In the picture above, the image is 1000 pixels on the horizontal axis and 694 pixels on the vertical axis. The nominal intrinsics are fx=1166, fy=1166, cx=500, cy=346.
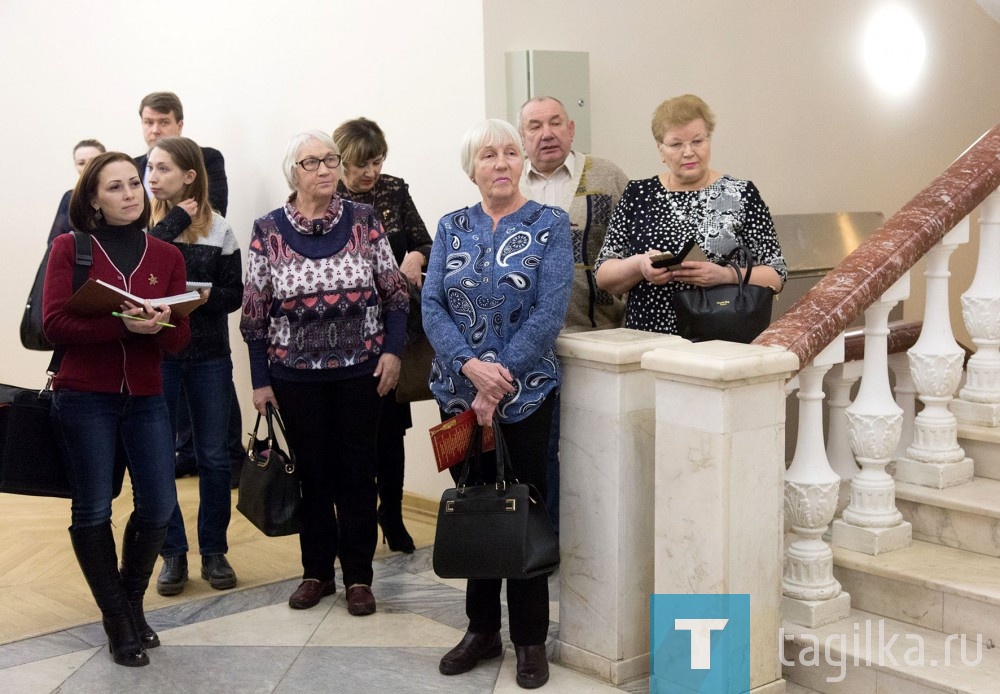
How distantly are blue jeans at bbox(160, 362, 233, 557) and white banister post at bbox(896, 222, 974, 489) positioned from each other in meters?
2.46

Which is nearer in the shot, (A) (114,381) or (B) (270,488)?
(A) (114,381)

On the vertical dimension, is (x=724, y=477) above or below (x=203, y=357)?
below

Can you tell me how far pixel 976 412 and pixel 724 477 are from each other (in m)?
1.33

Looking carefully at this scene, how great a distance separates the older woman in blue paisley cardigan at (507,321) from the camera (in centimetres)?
331

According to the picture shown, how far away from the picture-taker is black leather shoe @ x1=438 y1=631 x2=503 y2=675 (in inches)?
137

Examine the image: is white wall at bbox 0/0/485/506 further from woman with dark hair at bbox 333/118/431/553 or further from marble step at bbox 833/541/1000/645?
marble step at bbox 833/541/1000/645

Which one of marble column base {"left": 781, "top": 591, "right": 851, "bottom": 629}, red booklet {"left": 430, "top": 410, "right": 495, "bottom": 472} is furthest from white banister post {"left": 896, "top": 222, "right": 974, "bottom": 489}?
red booklet {"left": 430, "top": 410, "right": 495, "bottom": 472}

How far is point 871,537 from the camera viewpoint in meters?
3.51

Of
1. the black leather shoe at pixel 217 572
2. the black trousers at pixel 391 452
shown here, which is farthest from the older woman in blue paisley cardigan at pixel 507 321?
the black leather shoe at pixel 217 572

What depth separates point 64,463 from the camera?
142 inches

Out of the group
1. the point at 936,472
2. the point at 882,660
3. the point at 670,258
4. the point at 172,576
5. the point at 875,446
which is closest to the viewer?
the point at 882,660

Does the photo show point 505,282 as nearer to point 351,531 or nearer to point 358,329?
point 358,329

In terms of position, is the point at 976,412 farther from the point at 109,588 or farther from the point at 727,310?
the point at 109,588

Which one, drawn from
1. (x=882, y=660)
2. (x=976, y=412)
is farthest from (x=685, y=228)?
(x=882, y=660)
